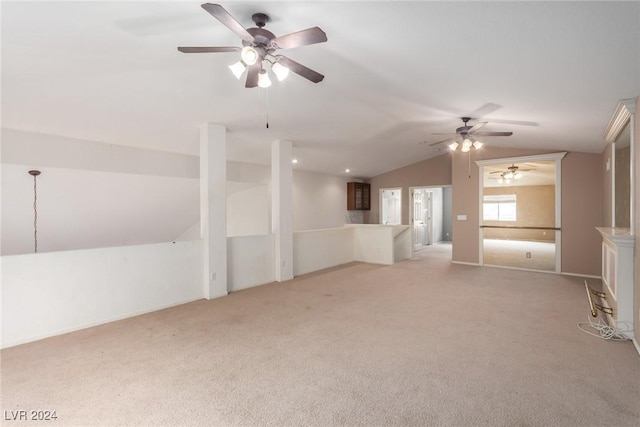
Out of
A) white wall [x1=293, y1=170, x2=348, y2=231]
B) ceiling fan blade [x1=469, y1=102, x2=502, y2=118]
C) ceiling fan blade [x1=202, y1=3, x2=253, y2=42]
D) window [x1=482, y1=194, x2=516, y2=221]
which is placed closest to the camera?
ceiling fan blade [x1=202, y1=3, x2=253, y2=42]

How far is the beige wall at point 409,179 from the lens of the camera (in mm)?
8750

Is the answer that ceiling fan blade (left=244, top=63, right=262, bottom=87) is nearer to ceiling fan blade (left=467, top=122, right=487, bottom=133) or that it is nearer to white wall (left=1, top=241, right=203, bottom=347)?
white wall (left=1, top=241, right=203, bottom=347)

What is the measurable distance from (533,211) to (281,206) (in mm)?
10861

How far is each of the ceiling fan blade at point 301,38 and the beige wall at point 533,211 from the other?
496 inches

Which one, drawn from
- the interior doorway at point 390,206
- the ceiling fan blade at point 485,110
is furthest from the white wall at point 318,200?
the ceiling fan blade at point 485,110

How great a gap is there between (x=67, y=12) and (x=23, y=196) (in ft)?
11.5

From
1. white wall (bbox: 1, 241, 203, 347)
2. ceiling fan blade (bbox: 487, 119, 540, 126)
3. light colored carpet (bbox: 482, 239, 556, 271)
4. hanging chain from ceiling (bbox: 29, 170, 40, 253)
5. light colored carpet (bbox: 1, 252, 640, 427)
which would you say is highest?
ceiling fan blade (bbox: 487, 119, 540, 126)

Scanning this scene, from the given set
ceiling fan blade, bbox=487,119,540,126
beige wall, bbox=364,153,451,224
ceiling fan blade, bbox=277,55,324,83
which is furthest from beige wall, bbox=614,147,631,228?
beige wall, bbox=364,153,451,224

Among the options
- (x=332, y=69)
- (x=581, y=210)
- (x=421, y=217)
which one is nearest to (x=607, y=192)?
(x=581, y=210)

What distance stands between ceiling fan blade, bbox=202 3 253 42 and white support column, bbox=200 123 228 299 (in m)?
2.68

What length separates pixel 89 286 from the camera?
3.52m

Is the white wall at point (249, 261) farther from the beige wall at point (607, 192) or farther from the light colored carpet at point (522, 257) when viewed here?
the beige wall at point (607, 192)

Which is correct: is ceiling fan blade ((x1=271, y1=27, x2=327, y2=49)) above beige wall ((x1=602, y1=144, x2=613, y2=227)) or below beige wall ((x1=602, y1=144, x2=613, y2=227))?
above

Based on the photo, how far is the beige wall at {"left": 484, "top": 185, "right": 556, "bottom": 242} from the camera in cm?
1146
